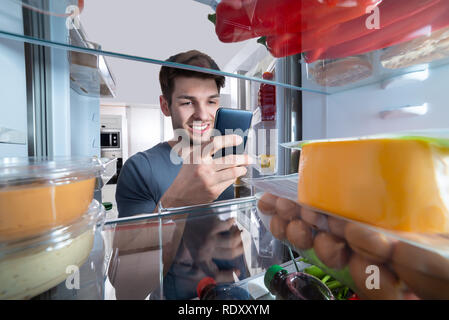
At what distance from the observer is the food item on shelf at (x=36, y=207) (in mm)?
193

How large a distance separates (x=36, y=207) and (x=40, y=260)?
0.19 feet

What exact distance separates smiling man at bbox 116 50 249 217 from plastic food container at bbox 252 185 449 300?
353mm

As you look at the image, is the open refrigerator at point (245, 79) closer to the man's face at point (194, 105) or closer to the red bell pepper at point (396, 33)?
the red bell pepper at point (396, 33)

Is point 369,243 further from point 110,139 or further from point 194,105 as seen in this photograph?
point 110,139

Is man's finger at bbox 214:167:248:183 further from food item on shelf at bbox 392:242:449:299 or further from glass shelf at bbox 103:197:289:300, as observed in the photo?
food item on shelf at bbox 392:242:449:299

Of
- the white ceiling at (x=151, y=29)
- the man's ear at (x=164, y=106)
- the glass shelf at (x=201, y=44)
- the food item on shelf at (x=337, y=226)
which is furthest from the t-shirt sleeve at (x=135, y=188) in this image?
the food item on shelf at (x=337, y=226)

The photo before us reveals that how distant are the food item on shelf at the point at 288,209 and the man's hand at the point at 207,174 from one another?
0.26 m

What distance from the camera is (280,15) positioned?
34 centimetres

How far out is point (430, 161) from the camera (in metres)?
0.20

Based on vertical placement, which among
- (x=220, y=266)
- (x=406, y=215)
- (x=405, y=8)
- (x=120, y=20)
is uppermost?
(x=120, y=20)

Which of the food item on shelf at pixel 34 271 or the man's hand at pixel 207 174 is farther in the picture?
the man's hand at pixel 207 174
